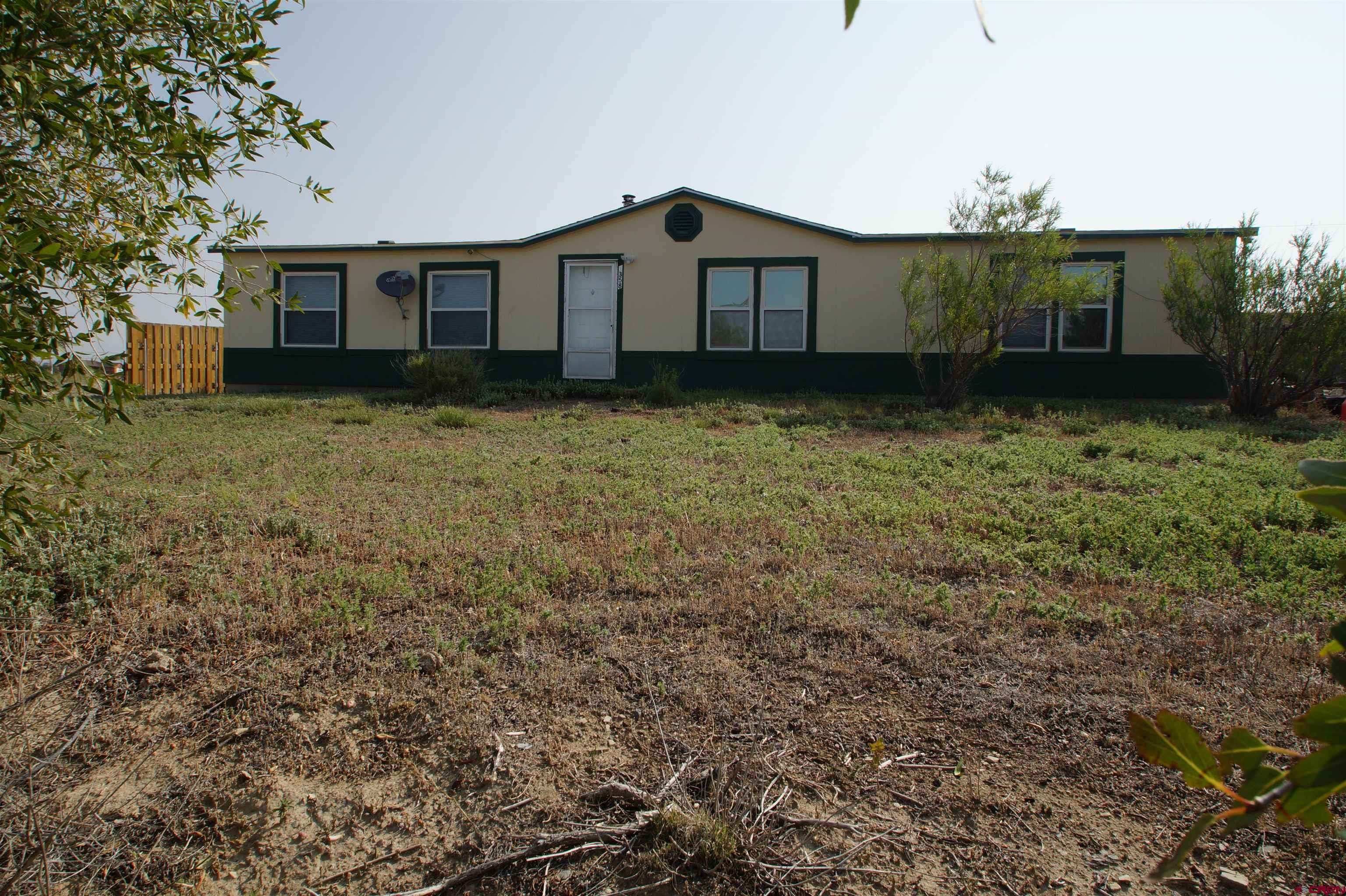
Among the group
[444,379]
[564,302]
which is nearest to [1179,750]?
[444,379]

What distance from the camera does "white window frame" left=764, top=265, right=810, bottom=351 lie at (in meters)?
13.4

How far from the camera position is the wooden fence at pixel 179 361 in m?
16.9

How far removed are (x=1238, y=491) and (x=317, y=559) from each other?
239 inches

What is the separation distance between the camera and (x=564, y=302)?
14.1 m

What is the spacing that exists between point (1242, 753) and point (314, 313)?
15.8 meters

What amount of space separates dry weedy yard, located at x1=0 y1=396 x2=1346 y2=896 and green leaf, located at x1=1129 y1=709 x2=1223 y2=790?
188 cm

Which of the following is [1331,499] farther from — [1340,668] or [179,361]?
[179,361]

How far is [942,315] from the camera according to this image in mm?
12000

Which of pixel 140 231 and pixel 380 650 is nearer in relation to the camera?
pixel 140 231

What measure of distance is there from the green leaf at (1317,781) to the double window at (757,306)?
1288 cm

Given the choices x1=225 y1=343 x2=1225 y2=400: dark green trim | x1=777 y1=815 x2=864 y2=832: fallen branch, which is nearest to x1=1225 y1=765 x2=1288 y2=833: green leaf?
x1=777 y1=815 x2=864 y2=832: fallen branch

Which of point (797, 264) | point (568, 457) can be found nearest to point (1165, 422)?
point (797, 264)

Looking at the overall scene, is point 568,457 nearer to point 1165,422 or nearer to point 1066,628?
point 1066,628

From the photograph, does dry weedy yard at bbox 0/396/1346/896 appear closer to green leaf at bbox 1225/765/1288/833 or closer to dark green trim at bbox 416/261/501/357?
green leaf at bbox 1225/765/1288/833
